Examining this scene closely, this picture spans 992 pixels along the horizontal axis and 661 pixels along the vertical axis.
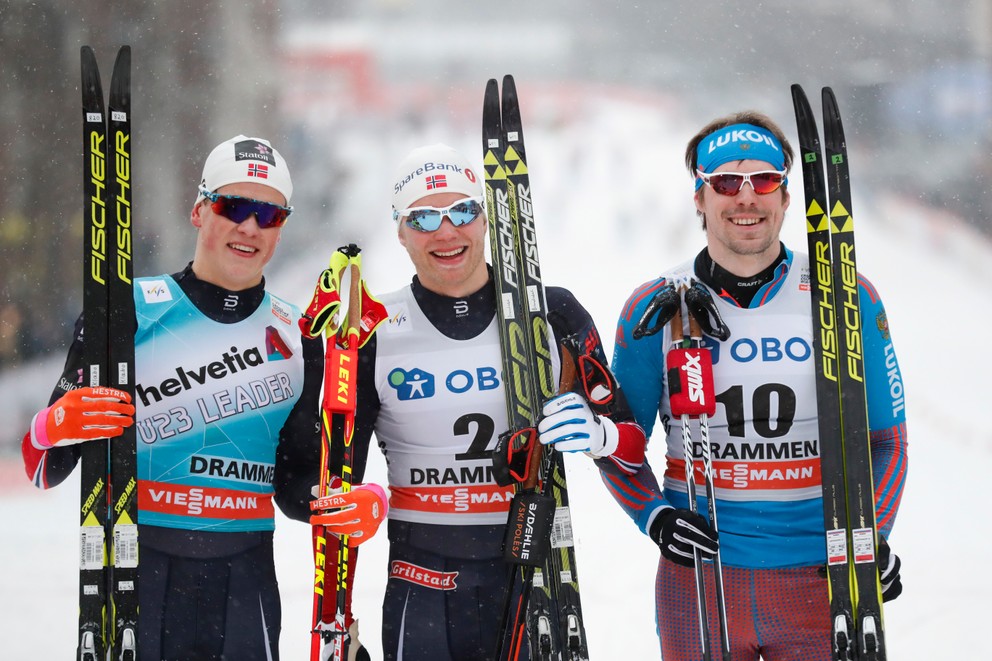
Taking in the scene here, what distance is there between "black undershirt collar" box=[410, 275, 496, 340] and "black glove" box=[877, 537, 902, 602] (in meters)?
1.23

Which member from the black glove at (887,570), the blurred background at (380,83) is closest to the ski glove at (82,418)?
the black glove at (887,570)

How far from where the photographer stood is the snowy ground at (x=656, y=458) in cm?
530

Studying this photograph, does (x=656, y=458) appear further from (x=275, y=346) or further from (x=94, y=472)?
(x=94, y=472)

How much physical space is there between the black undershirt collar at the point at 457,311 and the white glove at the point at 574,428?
14.1 inches

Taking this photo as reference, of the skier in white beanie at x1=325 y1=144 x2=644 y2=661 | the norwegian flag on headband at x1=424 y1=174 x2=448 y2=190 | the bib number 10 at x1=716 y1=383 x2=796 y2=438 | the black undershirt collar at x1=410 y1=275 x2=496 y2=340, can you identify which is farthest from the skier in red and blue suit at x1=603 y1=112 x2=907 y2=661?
the norwegian flag on headband at x1=424 y1=174 x2=448 y2=190

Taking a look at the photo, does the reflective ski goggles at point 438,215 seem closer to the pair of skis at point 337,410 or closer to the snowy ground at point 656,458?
the pair of skis at point 337,410

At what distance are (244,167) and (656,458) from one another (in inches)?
186

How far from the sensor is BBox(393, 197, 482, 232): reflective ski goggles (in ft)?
9.39

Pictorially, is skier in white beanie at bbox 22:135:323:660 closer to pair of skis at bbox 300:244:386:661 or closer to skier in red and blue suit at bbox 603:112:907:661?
pair of skis at bbox 300:244:386:661

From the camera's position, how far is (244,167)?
290 centimetres

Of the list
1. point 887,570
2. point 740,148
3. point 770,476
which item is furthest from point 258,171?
point 887,570

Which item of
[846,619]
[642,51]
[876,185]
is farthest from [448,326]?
[642,51]

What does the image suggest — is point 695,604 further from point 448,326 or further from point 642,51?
point 642,51

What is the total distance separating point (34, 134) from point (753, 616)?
385 inches
